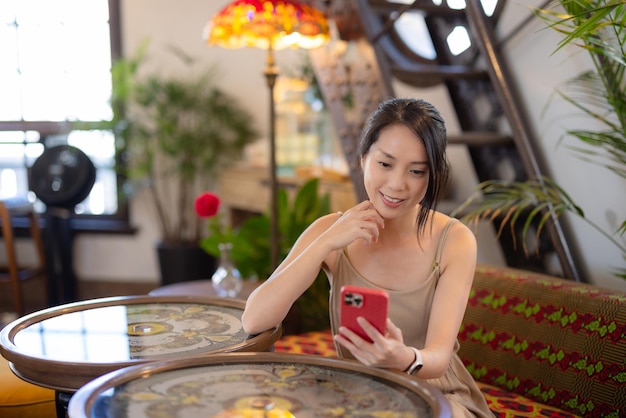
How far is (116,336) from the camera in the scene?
2062 millimetres

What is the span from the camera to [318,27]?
3.74 metres

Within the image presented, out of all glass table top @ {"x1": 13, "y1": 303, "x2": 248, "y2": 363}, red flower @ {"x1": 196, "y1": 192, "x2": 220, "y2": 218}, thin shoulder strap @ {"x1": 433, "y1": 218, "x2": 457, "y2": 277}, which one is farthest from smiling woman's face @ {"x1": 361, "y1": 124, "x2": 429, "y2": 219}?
red flower @ {"x1": 196, "y1": 192, "x2": 220, "y2": 218}

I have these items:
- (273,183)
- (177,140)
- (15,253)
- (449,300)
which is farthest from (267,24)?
(15,253)

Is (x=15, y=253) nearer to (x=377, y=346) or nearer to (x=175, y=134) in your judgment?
(x=175, y=134)

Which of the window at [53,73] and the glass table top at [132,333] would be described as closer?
the glass table top at [132,333]

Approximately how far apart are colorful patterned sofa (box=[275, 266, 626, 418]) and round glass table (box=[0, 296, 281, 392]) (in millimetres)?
841

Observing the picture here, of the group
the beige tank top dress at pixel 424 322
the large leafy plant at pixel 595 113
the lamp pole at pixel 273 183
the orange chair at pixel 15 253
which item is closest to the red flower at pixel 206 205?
the lamp pole at pixel 273 183

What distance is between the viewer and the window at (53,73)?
6457mm

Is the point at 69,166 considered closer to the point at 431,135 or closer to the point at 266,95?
the point at 266,95

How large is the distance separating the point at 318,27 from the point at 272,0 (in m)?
0.26

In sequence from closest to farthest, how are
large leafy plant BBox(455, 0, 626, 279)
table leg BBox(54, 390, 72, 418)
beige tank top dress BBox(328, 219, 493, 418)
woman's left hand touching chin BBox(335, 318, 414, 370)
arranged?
woman's left hand touching chin BBox(335, 318, 414, 370) < table leg BBox(54, 390, 72, 418) < beige tank top dress BBox(328, 219, 493, 418) < large leafy plant BBox(455, 0, 626, 279)

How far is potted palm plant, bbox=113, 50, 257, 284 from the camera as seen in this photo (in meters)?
6.00

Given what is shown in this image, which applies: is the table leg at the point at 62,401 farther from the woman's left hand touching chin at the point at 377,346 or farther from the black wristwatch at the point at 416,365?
the black wristwatch at the point at 416,365

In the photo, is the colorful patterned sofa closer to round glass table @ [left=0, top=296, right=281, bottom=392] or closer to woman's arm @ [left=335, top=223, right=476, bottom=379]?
woman's arm @ [left=335, top=223, right=476, bottom=379]
